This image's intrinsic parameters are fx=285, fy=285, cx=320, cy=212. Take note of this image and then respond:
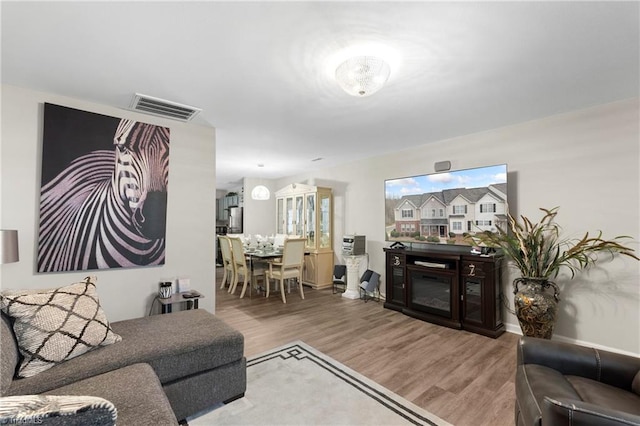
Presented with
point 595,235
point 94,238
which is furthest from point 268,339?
point 595,235

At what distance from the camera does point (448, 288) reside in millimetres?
3592

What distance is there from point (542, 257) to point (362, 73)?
8.79 feet

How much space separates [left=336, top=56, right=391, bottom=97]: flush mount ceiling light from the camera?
1918 millimetres

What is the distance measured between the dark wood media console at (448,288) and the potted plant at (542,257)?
32 cm

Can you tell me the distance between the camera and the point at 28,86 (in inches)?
93.6

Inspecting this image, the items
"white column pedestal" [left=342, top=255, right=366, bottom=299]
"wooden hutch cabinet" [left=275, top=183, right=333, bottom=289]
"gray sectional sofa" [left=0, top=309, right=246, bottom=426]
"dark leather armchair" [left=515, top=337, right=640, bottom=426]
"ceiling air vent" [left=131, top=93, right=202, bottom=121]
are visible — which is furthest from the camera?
"wooden hutch cabinet" [left=275, top=183, right=333, bottom=289]

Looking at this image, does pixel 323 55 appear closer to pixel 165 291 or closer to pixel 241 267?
pixel 165 291

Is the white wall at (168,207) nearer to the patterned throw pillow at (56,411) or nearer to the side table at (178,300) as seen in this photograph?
the side table at (178,300)

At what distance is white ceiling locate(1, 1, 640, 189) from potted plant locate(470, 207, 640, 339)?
1269 millimetres

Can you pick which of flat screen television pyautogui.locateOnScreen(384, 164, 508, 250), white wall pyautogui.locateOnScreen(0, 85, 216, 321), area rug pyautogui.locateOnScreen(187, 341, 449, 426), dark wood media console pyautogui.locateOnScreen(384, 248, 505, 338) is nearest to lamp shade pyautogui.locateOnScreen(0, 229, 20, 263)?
white wall pyautogui.locateOnScreen(0, 85, 216, 321)

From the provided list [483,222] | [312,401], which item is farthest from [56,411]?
[483,222]

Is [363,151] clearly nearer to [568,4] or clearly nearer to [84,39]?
[568,4]

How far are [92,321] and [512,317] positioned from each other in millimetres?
4076

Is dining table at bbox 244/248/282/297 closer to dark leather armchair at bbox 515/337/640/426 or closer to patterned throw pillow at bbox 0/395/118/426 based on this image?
dark leather armchair at bbox 515/337/640/426
